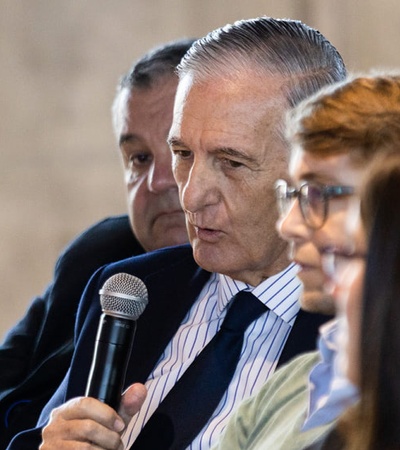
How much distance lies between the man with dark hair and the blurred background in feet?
6.33

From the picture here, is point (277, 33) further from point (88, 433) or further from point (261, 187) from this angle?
point (88, 433)

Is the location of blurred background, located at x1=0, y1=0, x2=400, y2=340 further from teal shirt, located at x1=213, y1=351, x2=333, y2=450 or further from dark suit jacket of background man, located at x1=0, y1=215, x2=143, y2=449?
teal shirt, located at x1=213, y1=351, x2=333, y2=450

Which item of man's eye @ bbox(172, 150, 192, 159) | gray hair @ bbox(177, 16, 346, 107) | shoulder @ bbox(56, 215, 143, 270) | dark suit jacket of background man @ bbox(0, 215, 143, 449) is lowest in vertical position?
dark suit jacket of background man @ bbox(0, 215, 143, 449)

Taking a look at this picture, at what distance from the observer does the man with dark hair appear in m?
3.42

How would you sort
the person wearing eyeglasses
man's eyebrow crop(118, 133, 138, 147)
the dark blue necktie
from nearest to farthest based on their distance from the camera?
the person wearing eyeglasses, the dark blue necktie, man's eyebrow crop(118, 133, 138, 147)

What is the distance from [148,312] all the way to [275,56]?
72cm

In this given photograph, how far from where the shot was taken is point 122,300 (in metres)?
2.35

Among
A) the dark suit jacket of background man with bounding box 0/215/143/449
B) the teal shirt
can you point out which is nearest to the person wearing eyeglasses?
the teal shirt

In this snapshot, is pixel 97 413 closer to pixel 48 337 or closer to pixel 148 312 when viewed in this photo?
pixel 148 312

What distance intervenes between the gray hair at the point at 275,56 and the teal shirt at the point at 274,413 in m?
0.73

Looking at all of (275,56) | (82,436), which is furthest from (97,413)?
(275,56)

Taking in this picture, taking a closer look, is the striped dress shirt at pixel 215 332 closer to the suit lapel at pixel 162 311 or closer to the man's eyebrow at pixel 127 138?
the suit lapel at pixel 162 311

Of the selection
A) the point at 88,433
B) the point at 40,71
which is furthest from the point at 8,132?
the point at 88,433

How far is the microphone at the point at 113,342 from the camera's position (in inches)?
91.7
